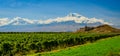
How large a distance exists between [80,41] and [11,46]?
31.4 meters

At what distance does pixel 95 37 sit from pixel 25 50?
42055mm

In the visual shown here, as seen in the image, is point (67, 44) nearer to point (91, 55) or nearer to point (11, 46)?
point (11, 46)

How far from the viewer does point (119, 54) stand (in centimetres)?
3156

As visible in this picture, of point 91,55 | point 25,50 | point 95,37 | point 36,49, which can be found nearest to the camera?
point 91,55

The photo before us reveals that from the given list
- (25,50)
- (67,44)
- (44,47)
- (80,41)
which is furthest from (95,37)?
(25,50)

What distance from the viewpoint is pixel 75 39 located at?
6806cm

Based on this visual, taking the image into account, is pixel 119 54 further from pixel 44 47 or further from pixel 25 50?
pixel 44 47

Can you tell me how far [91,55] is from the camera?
3108cm

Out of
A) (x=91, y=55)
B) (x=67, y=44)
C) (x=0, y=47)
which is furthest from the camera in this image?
(x=67, y=44)

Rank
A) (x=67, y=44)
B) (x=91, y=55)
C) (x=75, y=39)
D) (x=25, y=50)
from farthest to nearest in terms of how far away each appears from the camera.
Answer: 1. (x=75, y=39)
2. (x=67, y=44)
3. (x=25, y=50)
4. (x=91, y=55)

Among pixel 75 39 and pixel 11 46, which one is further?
pixel 75 39

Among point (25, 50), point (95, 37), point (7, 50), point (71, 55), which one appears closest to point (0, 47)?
point (7, 50)

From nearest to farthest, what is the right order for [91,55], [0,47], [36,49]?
[91,55] → [0,47] → [36,49]

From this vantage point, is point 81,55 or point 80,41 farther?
point 80,41
